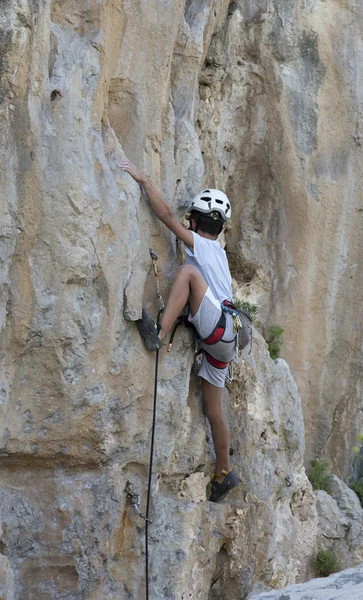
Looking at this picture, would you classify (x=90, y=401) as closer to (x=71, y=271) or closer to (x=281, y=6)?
(x=71, y=271)

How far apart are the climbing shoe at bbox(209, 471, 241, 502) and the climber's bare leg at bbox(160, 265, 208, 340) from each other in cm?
149

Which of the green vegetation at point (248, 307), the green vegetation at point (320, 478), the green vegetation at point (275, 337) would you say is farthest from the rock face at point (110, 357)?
the green vegetation at point (275, 337)

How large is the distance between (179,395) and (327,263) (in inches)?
167

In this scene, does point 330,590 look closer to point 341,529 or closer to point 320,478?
point 341,529

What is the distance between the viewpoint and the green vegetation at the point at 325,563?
9625 mm

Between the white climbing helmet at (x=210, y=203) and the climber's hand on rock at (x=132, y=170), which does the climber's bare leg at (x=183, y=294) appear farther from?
the climber's hand on rock at (x=132, y=170)

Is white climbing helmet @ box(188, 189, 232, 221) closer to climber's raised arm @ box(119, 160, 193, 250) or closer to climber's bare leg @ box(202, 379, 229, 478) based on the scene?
climber's raised arm @ box(119, 160, 193, 250)

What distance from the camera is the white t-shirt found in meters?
7.53

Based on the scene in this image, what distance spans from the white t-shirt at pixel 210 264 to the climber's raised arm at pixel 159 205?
0.11 metres

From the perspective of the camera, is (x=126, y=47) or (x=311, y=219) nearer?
(x=126, y=47)

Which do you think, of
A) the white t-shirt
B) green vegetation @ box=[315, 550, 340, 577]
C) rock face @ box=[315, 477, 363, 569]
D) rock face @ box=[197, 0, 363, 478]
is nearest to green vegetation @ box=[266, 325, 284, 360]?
rock face @ box=[197, 0, 363, 478]

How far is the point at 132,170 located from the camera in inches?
278

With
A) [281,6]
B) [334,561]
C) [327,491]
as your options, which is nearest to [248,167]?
[281,6]

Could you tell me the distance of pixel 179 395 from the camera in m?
7.40
